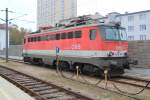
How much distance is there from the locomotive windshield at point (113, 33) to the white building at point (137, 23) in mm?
53314

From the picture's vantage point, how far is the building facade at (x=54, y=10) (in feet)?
123

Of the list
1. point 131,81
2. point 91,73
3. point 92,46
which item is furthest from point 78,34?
point 131,81

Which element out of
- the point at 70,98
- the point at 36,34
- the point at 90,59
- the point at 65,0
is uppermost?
the point at 65,0

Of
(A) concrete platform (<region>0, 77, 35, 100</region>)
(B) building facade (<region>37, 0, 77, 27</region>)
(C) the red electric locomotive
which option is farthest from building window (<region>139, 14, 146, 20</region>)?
(A) concrete platform (<region>0, 77, 35, 100</region>)

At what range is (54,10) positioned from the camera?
40875 mm

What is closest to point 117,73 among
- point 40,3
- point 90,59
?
point 90,59

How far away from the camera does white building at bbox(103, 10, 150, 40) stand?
73.2 m

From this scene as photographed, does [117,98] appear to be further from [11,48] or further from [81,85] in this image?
[11,48]

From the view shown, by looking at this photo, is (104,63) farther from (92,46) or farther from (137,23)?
(137,23)

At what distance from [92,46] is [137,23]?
60.5 meters

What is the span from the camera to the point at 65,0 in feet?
124

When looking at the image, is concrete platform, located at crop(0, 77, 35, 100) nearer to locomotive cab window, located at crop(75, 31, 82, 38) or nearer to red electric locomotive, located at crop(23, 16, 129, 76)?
red electric locomotive, located at crop(23, 16, 129, 76)

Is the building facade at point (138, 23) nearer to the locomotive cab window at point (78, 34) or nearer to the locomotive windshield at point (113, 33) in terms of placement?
the locomotive cab window at point (78, 34)

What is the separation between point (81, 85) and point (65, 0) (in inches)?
968
